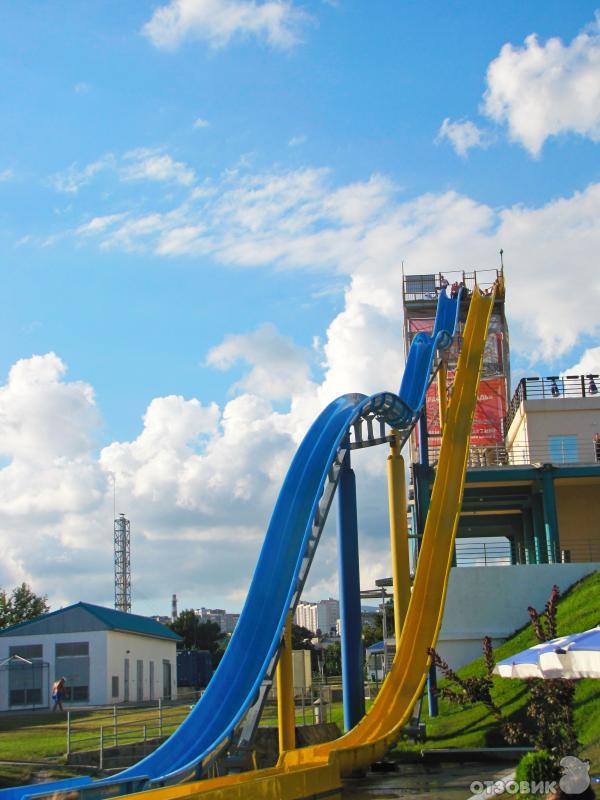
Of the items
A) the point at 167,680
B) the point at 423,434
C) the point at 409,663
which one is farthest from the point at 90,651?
the point at 409,663

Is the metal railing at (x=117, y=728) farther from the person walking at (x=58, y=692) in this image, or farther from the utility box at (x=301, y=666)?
the utility box at (x=301, y=666)

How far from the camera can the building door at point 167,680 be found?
1750 inches

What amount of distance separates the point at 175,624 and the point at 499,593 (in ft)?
220

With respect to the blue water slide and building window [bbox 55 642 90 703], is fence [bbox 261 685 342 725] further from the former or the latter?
building window [bbox 55 642 90 703]

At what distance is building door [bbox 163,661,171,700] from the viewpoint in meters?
44.5

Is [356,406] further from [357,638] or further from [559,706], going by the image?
[559,706]

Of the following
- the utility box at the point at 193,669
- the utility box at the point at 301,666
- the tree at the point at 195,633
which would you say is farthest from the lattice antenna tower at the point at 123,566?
the utility box at the point at 301,666

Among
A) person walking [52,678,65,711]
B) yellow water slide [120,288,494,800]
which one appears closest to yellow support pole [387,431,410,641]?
yellow water slide [120,288,494,800]

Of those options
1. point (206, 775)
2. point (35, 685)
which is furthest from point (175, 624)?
point (206, 775)

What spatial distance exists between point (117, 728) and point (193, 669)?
3267cm

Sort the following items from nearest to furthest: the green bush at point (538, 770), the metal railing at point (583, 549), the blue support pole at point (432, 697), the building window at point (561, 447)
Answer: the green bush at point (538, 770), the blue support pole at point (432, 697), the metal railing at point (583, 549), the building window at point (561, 447)

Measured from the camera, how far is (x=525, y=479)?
3419 cm

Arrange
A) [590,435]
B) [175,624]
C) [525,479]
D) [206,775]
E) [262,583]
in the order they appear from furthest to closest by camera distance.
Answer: [175,624] < [590,435] < [525,479] < [262,583] < [206,775]

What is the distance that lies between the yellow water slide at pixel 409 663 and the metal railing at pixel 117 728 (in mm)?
5416
